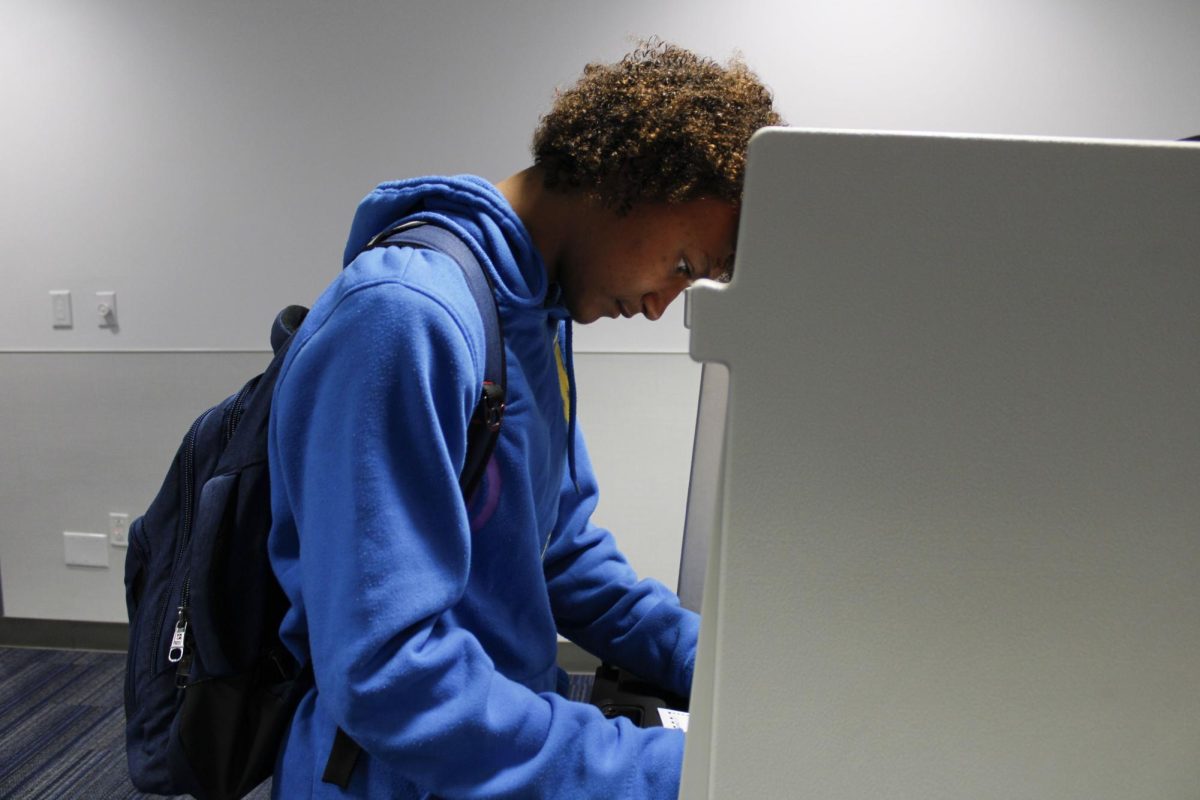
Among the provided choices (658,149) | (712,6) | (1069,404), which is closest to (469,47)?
(712,6)

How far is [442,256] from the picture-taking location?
24.7 inches

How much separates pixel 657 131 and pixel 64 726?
239cm

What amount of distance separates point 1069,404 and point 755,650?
16 centimetres

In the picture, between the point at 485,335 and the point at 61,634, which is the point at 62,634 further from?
the point at 485,335

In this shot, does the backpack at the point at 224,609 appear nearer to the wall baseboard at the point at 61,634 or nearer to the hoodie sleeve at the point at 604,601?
the hoodie sleeve at the point at 604,601

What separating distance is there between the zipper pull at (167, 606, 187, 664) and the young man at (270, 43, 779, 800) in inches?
3.5

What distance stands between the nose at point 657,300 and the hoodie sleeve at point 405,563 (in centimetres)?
26

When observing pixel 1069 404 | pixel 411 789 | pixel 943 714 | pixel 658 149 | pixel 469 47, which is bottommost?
pixel 411 789

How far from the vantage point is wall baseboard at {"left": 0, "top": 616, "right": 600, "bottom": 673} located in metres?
2.70

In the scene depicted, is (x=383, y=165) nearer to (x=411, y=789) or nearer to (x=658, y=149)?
(x=658, y=149)

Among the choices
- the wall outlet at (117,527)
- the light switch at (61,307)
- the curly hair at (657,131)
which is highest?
the curly hair at (657,131)

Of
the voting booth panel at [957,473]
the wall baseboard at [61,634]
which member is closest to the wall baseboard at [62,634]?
the wall baseboard at [61,634]

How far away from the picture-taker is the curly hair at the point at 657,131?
0.69 m

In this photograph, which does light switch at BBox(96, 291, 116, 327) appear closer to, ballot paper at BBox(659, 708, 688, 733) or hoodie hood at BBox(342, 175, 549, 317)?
hoodie hood at BBox(342, 175, 549, 317)
